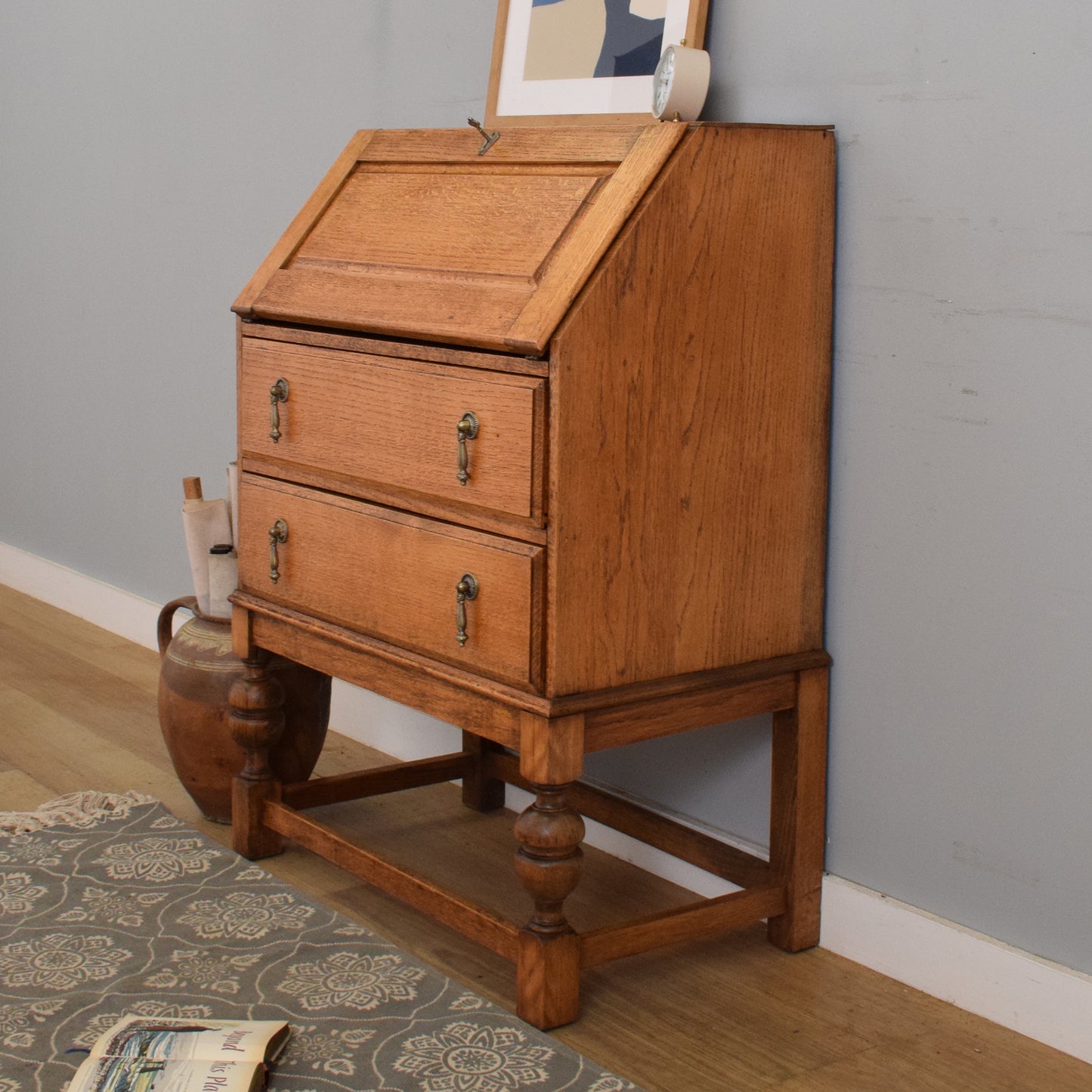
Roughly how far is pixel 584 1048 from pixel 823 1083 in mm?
299

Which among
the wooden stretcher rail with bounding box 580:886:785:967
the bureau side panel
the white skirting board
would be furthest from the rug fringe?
the bureau side panel

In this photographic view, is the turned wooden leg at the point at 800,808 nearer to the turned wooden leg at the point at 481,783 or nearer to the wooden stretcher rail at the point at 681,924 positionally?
the wooden stretcher rail at the point at 681,924

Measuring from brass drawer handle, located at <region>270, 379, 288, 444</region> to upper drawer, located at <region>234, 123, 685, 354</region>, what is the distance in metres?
0.10

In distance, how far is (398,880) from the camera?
2086mm

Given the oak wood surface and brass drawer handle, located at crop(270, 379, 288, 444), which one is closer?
the oak wood surface

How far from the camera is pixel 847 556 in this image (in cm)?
203

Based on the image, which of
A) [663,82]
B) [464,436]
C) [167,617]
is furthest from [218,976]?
[663,82]

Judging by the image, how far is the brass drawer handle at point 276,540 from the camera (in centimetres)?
219

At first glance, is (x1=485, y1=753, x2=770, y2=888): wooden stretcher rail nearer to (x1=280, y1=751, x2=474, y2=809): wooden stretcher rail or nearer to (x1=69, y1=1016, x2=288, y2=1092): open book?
(x1=280, y1=751, x2=474, y2=809): wooden stretcher rail

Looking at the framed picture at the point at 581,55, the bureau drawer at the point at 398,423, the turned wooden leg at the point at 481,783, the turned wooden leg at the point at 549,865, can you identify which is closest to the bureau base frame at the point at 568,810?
the turned wooden leg at the point at 549,865

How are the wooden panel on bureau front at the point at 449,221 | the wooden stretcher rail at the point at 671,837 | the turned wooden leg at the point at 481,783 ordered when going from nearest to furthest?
the wooden panel on bureau front at the point at 449,221, the wooden stretcher rail at the point at 671,837, the turned wooden leg at the point at 481,783

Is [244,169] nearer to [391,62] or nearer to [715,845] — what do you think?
[391,62]

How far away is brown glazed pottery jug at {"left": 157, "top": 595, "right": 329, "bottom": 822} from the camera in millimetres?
2508

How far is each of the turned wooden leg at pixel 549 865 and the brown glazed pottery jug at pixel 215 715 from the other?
2.55ft
